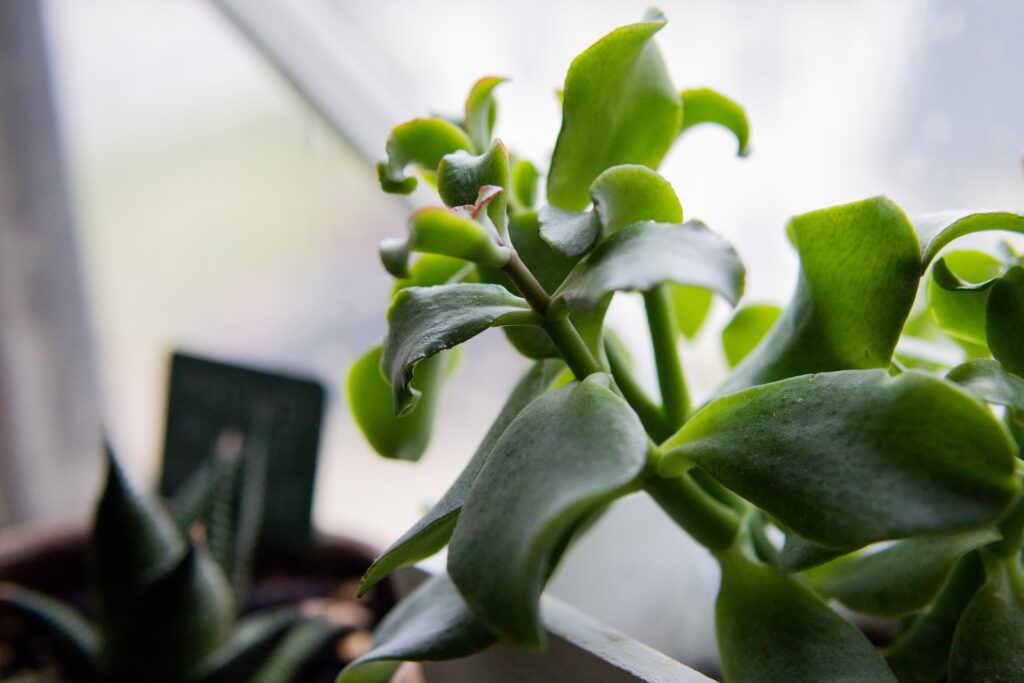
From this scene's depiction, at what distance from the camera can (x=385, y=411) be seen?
40 cm

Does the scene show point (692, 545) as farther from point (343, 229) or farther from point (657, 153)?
point (343, 229)

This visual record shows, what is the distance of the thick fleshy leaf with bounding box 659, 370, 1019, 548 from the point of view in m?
0.24

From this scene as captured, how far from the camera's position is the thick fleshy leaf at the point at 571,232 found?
0.29 meters

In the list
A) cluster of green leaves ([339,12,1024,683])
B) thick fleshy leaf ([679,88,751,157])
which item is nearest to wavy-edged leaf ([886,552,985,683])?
cluster of green leaves ([339,12,1024,683])

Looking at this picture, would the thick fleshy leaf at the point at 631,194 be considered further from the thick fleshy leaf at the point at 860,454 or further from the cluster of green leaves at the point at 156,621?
the cluster of green leaves at the point at 156,621

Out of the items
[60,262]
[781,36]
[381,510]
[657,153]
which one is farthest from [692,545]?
[60,262]

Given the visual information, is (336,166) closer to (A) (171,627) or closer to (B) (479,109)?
(A) (171,627)

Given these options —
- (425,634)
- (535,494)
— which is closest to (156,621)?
(425,634)

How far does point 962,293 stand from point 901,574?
115 millimetres

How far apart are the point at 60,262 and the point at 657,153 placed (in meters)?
1.16

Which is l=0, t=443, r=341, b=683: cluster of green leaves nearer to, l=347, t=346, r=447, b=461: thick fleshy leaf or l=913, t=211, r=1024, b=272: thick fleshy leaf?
l=347, t=346, r=447, b=461: thick fleshy leaf

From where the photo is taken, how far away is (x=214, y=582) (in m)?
0.70

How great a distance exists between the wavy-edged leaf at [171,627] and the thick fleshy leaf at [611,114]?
43 cm

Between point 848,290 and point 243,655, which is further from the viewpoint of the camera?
point 243,655
